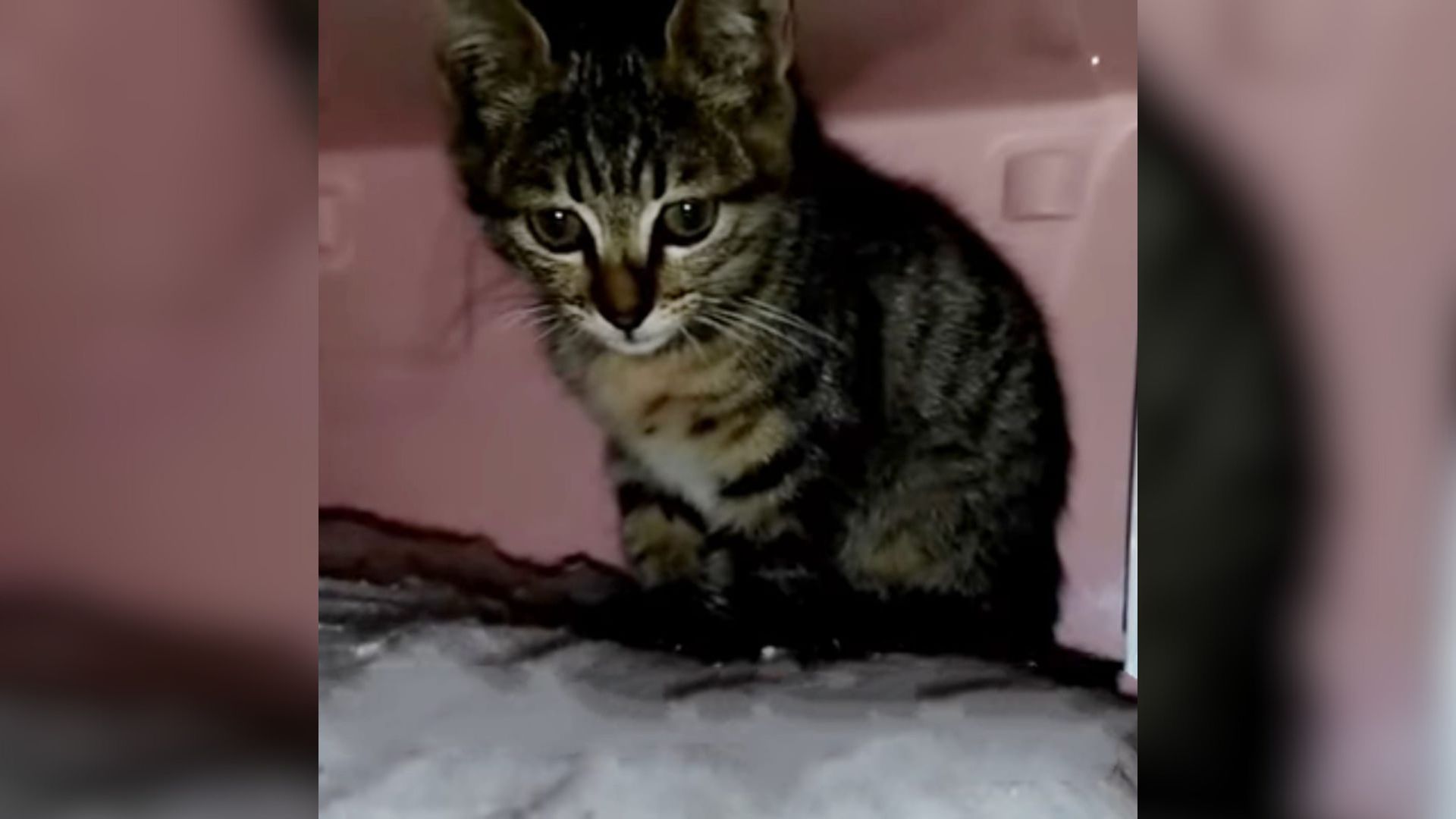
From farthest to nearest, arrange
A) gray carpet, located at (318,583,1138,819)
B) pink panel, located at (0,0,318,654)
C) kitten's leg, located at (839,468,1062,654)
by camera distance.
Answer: kitten's leg, located at (839,468,1062,654), gray carpet, located at (318,583,1138,819), pink panel, located at (0,0,318,654)

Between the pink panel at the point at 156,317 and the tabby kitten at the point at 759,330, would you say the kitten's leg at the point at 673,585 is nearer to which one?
the tabby kitten at the point at 759,330

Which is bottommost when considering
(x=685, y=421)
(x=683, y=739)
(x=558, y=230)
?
(x=683, y=739)

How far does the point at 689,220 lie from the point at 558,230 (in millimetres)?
88

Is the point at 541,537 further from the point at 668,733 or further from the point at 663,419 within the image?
the point at 668,733

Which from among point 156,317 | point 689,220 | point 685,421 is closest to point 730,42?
point 689,220

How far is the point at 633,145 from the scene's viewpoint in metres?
0.92

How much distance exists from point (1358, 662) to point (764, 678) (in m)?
0.37

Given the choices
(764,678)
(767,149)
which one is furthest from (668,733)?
(767,149)

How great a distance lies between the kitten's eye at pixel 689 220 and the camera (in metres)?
0.92

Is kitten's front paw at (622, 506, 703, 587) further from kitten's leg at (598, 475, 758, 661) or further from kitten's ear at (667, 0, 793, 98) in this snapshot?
kitten's ear at (667, 0, 793, 98)

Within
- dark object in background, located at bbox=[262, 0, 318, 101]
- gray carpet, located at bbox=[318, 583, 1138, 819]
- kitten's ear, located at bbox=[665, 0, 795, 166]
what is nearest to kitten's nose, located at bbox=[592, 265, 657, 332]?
kitten's ear, located at bbox=[665, 0, 795, 166]

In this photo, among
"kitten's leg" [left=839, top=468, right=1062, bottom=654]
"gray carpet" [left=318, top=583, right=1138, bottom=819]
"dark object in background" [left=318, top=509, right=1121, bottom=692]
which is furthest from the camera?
"kitten's leg" [left=839, top=468, right=1062, bottom=654]

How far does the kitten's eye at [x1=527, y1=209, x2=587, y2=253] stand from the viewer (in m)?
0.93

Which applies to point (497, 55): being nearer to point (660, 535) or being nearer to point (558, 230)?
point (558, 230)
